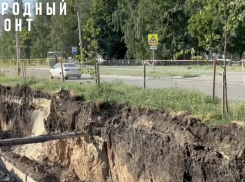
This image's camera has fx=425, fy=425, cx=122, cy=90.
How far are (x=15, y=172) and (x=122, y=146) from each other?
15.2 feet

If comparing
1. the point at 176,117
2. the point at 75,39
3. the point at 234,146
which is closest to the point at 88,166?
the point at 176,117

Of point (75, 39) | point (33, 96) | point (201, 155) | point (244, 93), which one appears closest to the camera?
point (201, 155)

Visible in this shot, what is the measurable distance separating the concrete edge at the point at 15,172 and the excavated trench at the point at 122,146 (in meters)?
0.15

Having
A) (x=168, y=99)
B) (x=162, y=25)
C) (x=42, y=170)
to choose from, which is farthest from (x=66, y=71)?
(x=162, y=25)

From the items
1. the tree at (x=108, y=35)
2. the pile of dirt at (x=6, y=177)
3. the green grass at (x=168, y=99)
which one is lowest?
the pile of dirt at (x=6, y=177)

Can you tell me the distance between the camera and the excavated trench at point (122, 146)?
744cm

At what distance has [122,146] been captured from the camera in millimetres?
9914

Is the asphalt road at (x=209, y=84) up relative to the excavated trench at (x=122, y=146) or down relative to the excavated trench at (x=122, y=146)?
up

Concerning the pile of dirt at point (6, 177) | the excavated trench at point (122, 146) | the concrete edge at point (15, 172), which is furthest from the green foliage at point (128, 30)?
the pile of dirt at point (6, 177)

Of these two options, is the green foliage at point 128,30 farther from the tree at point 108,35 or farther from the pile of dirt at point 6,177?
the pile of dirt at point 6,177

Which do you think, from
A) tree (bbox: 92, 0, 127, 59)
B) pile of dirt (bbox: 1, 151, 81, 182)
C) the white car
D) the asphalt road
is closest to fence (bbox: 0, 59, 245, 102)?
the asphalt road

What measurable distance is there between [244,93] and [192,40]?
3723 cm

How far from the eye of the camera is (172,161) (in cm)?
818

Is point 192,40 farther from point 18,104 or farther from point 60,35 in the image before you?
point 18,104
